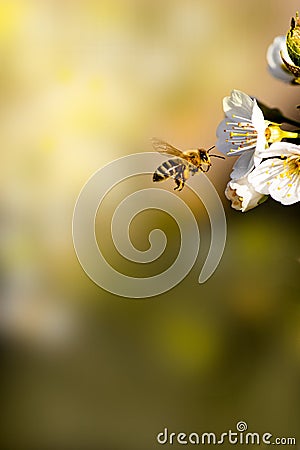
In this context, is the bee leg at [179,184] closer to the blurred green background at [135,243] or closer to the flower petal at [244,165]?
the blurred green background at [135,243]

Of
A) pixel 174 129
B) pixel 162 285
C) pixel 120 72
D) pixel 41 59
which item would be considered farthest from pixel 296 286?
pixel 41 59

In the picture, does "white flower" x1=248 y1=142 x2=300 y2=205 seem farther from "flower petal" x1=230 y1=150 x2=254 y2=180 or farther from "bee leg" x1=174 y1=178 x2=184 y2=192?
"bee leg" x1=174 y1=178 x2=184 y2=192

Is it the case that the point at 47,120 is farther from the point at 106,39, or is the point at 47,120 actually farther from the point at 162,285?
the point at 162,285

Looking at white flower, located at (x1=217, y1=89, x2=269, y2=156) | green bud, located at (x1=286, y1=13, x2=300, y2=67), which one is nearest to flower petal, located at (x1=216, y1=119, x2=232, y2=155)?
white flower, located at (x1=217, y1=89, x2=269, y2=156)

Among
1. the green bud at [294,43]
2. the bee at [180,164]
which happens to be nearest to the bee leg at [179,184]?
the bee at [180,164]

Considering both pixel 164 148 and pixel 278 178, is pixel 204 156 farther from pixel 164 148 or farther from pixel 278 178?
pixel 278 178
